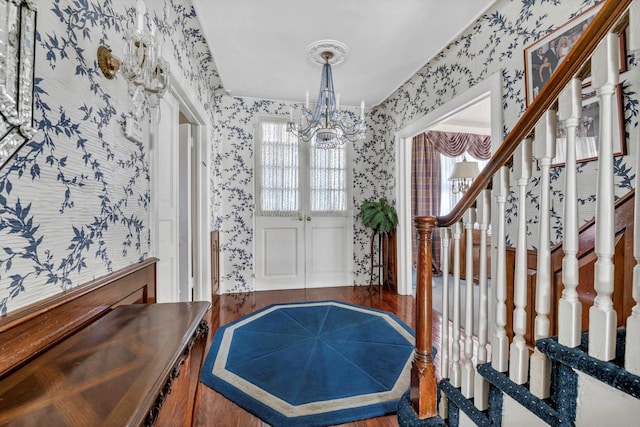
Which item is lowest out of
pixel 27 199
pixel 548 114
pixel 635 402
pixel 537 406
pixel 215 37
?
pixel 537 406

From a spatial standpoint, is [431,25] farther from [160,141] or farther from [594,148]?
[160,141]

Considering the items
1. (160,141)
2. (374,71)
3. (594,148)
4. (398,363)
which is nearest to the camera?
(594,148)

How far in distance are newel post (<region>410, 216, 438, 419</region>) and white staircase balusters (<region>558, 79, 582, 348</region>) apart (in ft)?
1.91

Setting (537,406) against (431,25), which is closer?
(537,406)

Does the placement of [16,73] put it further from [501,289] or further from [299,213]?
[299,213]

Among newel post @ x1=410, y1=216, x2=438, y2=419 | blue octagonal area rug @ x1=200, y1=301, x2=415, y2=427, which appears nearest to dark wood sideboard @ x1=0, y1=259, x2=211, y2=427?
blue octagonal area rug @ x1=200, y1=301, x2=415, y2=427

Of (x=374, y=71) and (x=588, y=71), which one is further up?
(x=374, y=71)

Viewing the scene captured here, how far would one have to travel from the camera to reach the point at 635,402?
0.68 m

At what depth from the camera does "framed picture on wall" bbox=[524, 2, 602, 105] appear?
1.67m

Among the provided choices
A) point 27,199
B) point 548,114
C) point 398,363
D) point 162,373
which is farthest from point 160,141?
point 398,363

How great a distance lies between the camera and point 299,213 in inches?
159

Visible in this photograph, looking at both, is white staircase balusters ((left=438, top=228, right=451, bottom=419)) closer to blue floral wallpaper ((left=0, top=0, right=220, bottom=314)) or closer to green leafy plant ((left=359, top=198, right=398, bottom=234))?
blue floral wallpaper ((left=0, top=0, right=220, bottom=314))

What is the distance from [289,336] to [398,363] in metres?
0.92

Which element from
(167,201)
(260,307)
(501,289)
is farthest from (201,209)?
(501,289)
